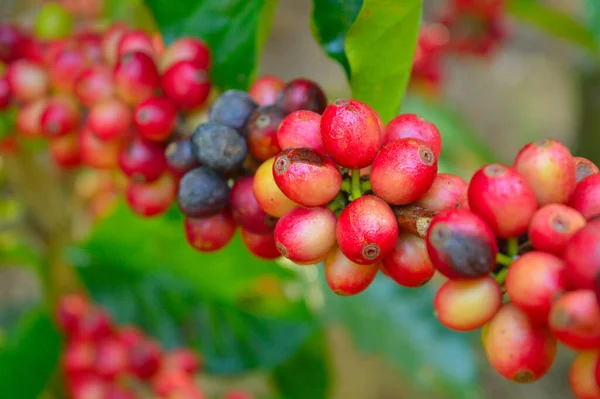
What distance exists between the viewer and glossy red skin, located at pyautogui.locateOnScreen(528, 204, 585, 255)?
0.38 m

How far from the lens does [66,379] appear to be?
1180mm

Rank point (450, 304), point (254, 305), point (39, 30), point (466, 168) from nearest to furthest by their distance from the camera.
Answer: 1. point (450, 304)
2. point (39, 30)
3. point (254, 305)
4. point (466, 168)

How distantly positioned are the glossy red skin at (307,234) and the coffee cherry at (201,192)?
0.10m

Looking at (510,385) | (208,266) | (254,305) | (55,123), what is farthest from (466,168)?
(55,123)

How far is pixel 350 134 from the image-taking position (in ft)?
1.49

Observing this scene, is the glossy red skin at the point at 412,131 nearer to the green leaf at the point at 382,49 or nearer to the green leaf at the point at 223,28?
the green leaf at the point at 382,49

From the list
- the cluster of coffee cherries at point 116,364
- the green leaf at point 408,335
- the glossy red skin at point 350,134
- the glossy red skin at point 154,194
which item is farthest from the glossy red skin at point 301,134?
the green leaf at point 408,335

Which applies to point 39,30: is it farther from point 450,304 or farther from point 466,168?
point 466,168

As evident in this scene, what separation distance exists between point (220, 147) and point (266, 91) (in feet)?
0.37

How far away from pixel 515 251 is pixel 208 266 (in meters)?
0.88

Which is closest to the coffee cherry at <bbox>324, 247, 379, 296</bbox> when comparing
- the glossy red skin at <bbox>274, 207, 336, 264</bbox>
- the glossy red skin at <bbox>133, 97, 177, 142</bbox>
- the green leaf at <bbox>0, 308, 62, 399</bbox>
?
the glossy red skin at <bbox>274, 207, 336, 264</bbox>

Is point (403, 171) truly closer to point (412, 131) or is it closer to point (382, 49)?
point (412, 131)

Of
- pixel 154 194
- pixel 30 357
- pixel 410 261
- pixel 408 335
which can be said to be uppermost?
pixel 410 261

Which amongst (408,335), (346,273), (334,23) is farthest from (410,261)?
(408,335)
